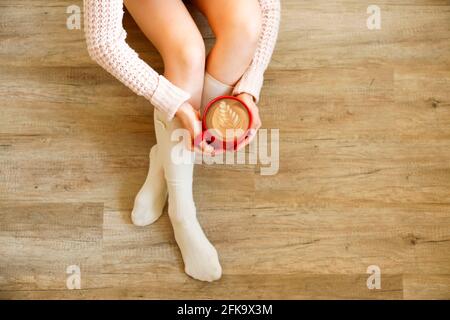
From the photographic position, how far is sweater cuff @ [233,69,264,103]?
36.1 inches

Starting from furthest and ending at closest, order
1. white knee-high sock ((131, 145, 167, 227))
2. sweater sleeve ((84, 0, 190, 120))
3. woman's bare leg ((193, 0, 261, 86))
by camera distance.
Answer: white knee-high sock ((131, 145, 167, 227)) < woman's bare leg ((193, 0, 261, 86)) < sweater sleeve ((84, 0, 190, 120))

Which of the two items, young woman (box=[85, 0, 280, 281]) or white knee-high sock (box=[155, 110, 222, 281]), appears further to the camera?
white knee-high sock (box=[155, 110, 222, 281])

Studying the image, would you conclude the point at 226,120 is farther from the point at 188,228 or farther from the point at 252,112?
the point at 188,228

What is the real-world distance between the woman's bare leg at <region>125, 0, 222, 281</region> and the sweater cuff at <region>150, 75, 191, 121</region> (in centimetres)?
4

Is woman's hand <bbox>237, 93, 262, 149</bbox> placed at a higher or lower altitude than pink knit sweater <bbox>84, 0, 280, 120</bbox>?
lower

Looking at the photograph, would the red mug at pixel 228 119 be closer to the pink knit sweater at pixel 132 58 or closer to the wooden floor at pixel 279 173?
the pink knit sweater at pixel 132 58

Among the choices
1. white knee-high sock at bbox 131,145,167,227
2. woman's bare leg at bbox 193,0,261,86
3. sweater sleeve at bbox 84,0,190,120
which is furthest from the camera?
white knee-high sock at bbox 131,145,167,227

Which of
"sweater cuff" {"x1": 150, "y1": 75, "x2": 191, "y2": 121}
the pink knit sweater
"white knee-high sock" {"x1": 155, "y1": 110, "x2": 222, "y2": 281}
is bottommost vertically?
"white knee-high sock" {"x1": 155, "y1": 110, "x2": 222, "y2": 281}

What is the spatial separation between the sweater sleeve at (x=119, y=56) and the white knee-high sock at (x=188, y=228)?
12cm

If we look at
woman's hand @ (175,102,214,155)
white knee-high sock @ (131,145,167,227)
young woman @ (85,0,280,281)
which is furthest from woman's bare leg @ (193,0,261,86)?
white knee-high sock @ (131,145,167,227)

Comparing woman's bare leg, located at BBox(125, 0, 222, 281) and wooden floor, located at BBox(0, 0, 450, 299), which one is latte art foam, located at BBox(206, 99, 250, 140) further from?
wooden floor, located at BBox(0, 0, 450, 299)

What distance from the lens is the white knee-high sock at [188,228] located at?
97 cm

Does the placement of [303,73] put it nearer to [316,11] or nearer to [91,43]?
[316,11]

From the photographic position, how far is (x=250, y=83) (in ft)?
3.02
